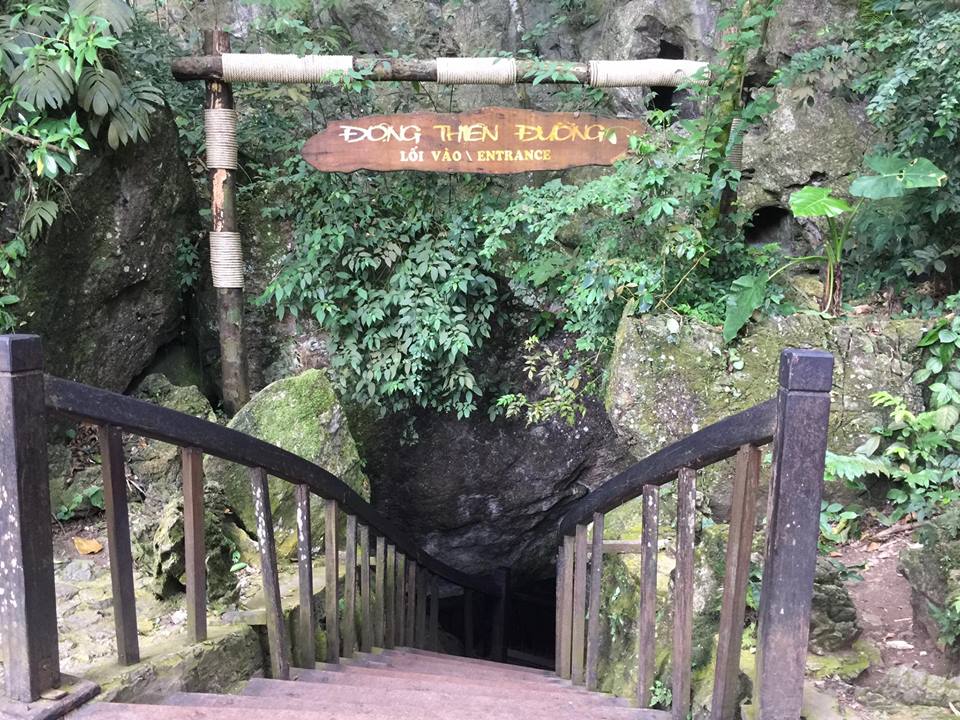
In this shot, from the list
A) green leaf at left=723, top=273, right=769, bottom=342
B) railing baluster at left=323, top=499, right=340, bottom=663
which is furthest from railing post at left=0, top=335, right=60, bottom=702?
green leaf at left=723, top=273, right=769, bottom=342

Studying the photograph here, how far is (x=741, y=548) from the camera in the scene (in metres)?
1.62

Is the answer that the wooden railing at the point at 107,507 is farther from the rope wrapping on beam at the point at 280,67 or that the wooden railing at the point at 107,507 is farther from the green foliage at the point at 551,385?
the rope wrapping on beam at the point at 280,67

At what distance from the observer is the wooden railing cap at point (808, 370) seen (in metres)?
1.41

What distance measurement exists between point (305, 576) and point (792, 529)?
190 cm

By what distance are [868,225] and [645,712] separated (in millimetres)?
4038

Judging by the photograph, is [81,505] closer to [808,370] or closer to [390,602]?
[390,602]

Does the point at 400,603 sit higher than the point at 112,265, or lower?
lower

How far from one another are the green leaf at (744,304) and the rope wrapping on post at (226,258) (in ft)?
11.0

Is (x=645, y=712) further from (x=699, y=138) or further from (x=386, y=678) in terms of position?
(x=699, y=138)

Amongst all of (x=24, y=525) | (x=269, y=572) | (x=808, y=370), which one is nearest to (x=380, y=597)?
(x=269, y=572)

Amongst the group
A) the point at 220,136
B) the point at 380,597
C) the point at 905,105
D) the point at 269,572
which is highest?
the point at 905,105

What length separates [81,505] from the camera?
174 inches

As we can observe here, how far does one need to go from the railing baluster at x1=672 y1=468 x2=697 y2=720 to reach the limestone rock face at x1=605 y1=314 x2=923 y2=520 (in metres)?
2.38

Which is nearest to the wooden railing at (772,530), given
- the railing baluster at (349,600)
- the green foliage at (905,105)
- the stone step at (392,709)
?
the stone step at (392,709)
